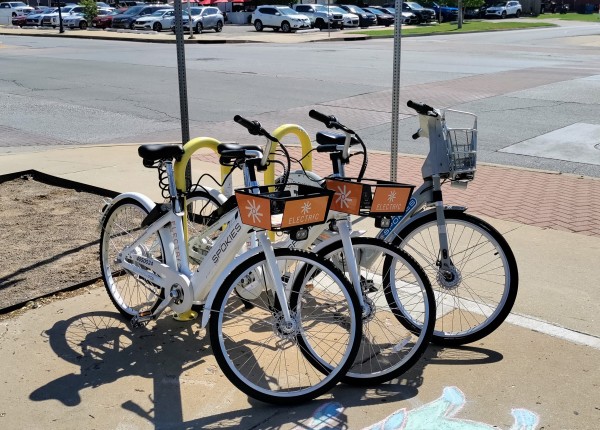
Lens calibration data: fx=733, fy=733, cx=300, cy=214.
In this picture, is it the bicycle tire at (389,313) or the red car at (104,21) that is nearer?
the bicycle tire at (389,313)

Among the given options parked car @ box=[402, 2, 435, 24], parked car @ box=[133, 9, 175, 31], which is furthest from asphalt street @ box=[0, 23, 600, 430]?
parked car @ box=[402, 2, 435, 24]

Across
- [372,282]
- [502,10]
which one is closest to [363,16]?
[502,10]

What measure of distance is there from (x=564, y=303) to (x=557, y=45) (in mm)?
29650

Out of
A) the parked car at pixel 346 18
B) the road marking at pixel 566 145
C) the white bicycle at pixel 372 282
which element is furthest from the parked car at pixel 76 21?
the white bicycle at pixel 372 282

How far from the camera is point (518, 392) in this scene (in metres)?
3.76

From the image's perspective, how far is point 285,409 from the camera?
11.9ft

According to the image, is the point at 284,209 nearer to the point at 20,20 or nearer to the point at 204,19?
the point at 204,19

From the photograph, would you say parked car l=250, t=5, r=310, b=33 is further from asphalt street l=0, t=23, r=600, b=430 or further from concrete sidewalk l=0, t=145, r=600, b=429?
concrete sidewalk l=0, t=145, r=600, b=429

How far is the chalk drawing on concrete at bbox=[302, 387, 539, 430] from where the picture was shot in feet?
11.4

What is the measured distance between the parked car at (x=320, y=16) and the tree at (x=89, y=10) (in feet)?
44.0

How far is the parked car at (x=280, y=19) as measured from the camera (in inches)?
1718

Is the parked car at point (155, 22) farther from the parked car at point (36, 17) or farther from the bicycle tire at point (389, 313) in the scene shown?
the bicycle tire at point (389, 313)

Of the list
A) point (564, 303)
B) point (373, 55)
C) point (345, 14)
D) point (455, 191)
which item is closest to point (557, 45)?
point (373, 55)

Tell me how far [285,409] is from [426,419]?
687mm
